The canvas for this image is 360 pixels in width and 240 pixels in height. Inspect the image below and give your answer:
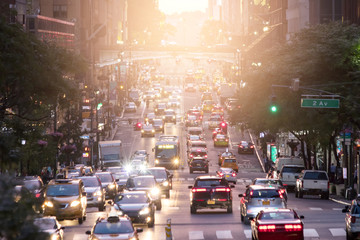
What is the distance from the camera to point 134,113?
481 ft

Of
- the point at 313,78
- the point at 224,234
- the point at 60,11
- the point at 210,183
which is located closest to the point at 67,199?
the point at 210,183

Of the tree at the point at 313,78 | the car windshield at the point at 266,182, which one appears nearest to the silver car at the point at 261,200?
the car windshield at the point at 266,182

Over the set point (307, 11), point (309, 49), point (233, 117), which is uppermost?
point (307, 11)

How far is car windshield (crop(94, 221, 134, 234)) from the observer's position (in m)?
26.6

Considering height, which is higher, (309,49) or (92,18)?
(92,18)

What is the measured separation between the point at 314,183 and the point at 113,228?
92.0 ft

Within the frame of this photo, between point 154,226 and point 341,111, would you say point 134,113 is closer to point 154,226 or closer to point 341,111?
point 341,111

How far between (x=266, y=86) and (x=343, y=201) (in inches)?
582

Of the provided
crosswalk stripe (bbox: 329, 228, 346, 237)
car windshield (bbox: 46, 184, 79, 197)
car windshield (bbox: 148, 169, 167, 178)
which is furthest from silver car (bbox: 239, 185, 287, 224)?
car windshield (bbox: 148, 169, 167, 178)

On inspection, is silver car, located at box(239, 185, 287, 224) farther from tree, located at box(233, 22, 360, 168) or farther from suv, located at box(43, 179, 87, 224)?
tree, located at box(233, 22, 360, 168)

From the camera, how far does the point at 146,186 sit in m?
44.1

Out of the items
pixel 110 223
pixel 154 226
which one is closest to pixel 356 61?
pixel 154 226

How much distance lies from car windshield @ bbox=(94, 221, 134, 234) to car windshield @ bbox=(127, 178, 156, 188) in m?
17.1

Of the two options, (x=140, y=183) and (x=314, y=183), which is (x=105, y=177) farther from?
(x=314, y=183)
